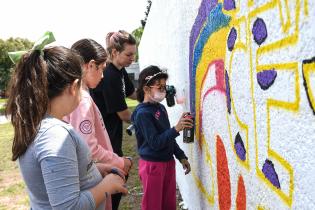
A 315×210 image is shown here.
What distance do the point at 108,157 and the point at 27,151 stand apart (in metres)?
0.81

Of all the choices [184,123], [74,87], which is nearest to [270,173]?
[74,87]

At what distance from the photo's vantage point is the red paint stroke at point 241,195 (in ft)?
5.59

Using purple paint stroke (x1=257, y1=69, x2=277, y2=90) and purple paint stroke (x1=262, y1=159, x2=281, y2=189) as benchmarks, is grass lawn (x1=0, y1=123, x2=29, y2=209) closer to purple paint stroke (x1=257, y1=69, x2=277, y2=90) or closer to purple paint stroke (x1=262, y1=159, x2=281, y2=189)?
purple paint stroke (x1=262, y1=159, x2=281, y2=189)

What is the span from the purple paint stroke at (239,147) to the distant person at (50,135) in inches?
25.1

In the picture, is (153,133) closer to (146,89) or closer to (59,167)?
(146,89)

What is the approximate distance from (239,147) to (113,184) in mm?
630

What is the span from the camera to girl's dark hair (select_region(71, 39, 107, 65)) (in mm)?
2586

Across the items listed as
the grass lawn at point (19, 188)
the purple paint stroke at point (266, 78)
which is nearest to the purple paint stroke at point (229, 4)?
the purple paint stroke at point (266, 78)

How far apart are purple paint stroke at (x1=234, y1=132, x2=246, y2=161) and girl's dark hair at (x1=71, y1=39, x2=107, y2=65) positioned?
127 centimetres

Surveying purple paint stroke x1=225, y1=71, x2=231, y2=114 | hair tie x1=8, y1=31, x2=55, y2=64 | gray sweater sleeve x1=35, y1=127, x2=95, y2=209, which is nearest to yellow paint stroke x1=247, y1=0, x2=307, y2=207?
purple paint stroke x1=225, y1=71, x2=231, y2=114

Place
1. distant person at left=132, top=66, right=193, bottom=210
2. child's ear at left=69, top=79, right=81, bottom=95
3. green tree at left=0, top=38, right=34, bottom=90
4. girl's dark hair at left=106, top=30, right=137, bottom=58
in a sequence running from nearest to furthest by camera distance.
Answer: child's ear at left=69, top=79, right=81, bottom=95 → distant person at left=132, top=66, right=193, bottom=210 → girl's dark hair at left=106, top=30, right=137, bottom=58 → green tree at left=0, top=38, right=34, bottom=90

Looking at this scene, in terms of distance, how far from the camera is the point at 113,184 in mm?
1778

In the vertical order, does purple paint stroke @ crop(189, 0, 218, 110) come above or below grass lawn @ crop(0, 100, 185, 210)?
above

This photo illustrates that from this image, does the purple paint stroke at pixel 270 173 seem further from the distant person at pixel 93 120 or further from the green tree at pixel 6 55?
the green tree at pixel 6 55
